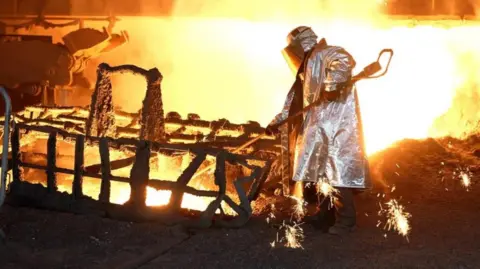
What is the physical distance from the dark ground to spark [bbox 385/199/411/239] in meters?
0.09

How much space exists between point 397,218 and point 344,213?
0.83m

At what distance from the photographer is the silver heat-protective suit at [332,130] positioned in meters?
5.11

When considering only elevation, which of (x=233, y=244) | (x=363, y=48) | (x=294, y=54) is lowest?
(x=233, y=244)

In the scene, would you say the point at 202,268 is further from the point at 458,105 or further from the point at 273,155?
the point at 458,105

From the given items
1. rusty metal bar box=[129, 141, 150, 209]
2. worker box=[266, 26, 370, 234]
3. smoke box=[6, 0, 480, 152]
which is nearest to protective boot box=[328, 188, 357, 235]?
worker box=[266, 26, 370, 234]

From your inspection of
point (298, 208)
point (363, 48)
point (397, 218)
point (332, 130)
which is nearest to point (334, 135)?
point (332, 130)

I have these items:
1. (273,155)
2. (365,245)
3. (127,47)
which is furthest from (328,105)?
(127,47)

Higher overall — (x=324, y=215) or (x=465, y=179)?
(x=465, y=179)

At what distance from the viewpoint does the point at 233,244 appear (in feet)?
16.1

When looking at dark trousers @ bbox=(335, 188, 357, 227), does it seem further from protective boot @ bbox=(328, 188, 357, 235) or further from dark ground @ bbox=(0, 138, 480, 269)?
dark ground @ bbox=(0, 138, 480, 269)

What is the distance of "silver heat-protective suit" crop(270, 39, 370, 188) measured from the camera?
5.11m

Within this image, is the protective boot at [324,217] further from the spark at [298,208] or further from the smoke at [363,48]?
the smoke at [363,48]

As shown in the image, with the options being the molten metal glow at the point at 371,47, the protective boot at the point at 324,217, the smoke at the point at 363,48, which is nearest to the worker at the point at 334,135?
the protective boot at the point at 324,217

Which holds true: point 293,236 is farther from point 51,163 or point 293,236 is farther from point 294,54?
point 51,163
